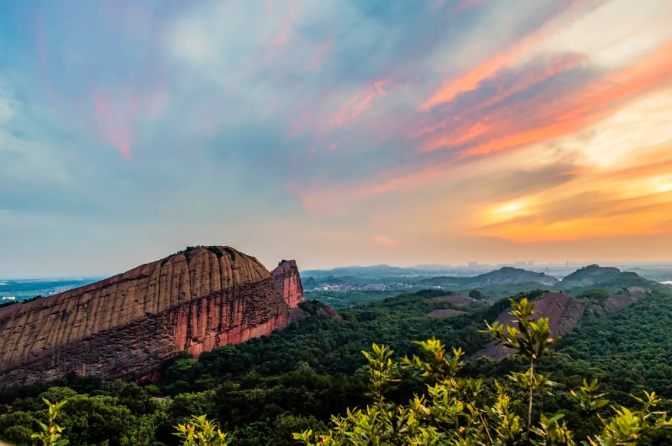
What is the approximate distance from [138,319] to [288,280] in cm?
4210

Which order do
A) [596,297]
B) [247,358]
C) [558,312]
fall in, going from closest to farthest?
[247,358], [558,312], [596,297]

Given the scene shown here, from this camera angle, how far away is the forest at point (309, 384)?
1811 centimetres

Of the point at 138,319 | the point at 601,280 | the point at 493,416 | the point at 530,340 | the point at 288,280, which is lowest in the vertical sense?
the point at 601,280

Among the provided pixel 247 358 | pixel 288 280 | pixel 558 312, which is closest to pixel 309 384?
pixel 247 358

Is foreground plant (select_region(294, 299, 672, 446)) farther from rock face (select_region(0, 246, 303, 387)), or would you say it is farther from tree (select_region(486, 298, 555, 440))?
rock face (select_region(0, 246, 303, 387))

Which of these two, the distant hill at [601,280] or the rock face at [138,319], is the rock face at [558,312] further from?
the distant hill at [601,280]

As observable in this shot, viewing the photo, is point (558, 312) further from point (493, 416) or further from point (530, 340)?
point (530, 340)

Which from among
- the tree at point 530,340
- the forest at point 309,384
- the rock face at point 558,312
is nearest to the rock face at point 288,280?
the forest at point 309,384

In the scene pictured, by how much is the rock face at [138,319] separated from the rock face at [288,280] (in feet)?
88.0

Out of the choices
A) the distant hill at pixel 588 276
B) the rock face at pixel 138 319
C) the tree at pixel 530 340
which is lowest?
the distant hill at pixel 588 276

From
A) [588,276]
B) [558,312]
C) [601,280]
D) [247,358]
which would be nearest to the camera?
[247,358]

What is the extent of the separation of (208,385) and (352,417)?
30922mm

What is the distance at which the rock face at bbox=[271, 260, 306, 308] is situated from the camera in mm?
74125

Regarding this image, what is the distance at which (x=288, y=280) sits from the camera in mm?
75938
